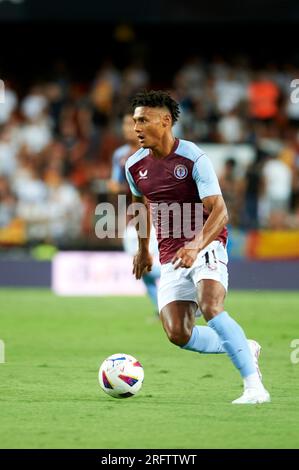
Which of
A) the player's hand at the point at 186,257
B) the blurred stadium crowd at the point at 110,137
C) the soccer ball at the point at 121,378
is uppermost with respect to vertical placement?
the blurred stadium crowd at the point at 110,137

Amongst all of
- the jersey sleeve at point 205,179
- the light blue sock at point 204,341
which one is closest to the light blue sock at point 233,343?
the light blue sock at point 204,341

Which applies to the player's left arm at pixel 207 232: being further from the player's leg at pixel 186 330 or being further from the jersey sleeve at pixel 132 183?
the jersey sleeve at pixel 132 183

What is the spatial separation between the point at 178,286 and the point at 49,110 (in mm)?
12363

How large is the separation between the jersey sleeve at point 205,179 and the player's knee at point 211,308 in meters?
0.66

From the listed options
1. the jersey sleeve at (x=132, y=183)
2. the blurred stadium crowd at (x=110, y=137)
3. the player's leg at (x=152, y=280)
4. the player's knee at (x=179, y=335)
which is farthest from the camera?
the blurred stadium crowd at (x=110, y=137)

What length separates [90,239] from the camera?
16734 millimetres

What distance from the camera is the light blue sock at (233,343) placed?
6.86 m

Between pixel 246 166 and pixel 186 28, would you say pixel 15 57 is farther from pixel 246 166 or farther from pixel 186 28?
pixel 246 166

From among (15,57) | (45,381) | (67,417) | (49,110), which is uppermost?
(15,57)

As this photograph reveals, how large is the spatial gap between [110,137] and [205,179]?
1186cm

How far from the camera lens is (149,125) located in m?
7.23

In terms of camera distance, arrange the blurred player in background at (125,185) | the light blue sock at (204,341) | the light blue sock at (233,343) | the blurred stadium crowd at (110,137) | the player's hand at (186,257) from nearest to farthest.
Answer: the player's hand at (186,257), the light blue sock at (233,343), the light blue sock at (204,341), the blurred player in background at (125,185), the blurred stadium crowd at (110,137)

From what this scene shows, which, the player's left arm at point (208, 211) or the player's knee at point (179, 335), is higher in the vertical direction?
the player's left arm at point (208, 211)
